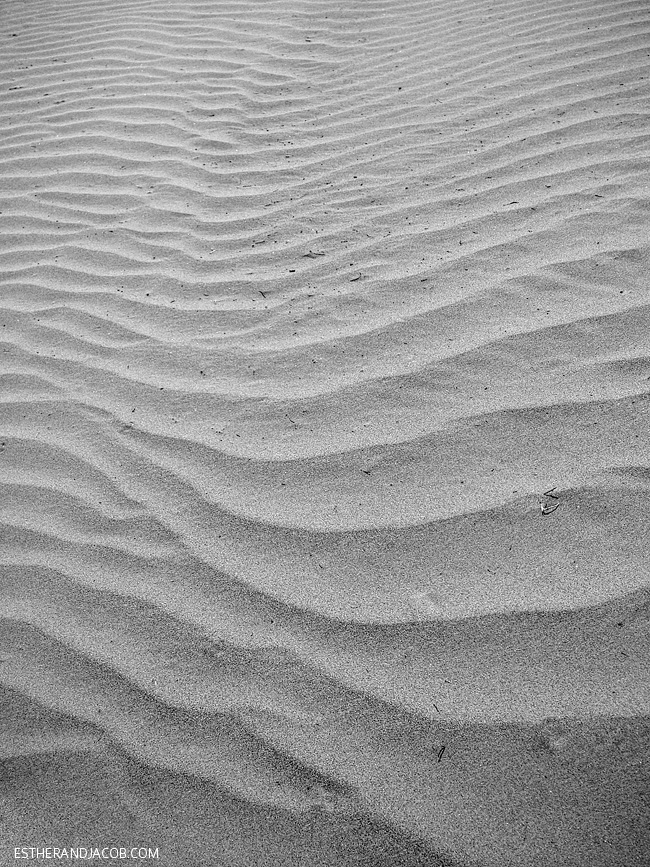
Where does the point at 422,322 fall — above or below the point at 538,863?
above

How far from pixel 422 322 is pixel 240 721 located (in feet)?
4.62

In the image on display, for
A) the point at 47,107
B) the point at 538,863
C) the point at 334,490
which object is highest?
the point at 47,107

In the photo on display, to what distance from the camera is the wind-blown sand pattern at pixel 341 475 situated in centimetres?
142

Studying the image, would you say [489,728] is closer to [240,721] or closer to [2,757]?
[240,721]

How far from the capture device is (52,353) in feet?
8.28

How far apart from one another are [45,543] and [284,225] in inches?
65.3

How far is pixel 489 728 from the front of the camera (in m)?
1.43

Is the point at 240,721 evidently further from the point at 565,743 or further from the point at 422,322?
the point at 422,322

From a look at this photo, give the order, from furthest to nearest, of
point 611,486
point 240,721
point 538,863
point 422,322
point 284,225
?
point 284,225 → point 422,322 → point 611,486 → point 240,721 → point 538,863

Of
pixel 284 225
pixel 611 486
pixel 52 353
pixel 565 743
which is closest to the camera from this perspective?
pixel 565 743

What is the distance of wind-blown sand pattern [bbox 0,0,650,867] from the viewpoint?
1.42 m

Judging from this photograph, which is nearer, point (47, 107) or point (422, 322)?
point (422, 322)

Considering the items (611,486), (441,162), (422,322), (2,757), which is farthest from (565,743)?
(441,162)

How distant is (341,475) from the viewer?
1.95 meters
